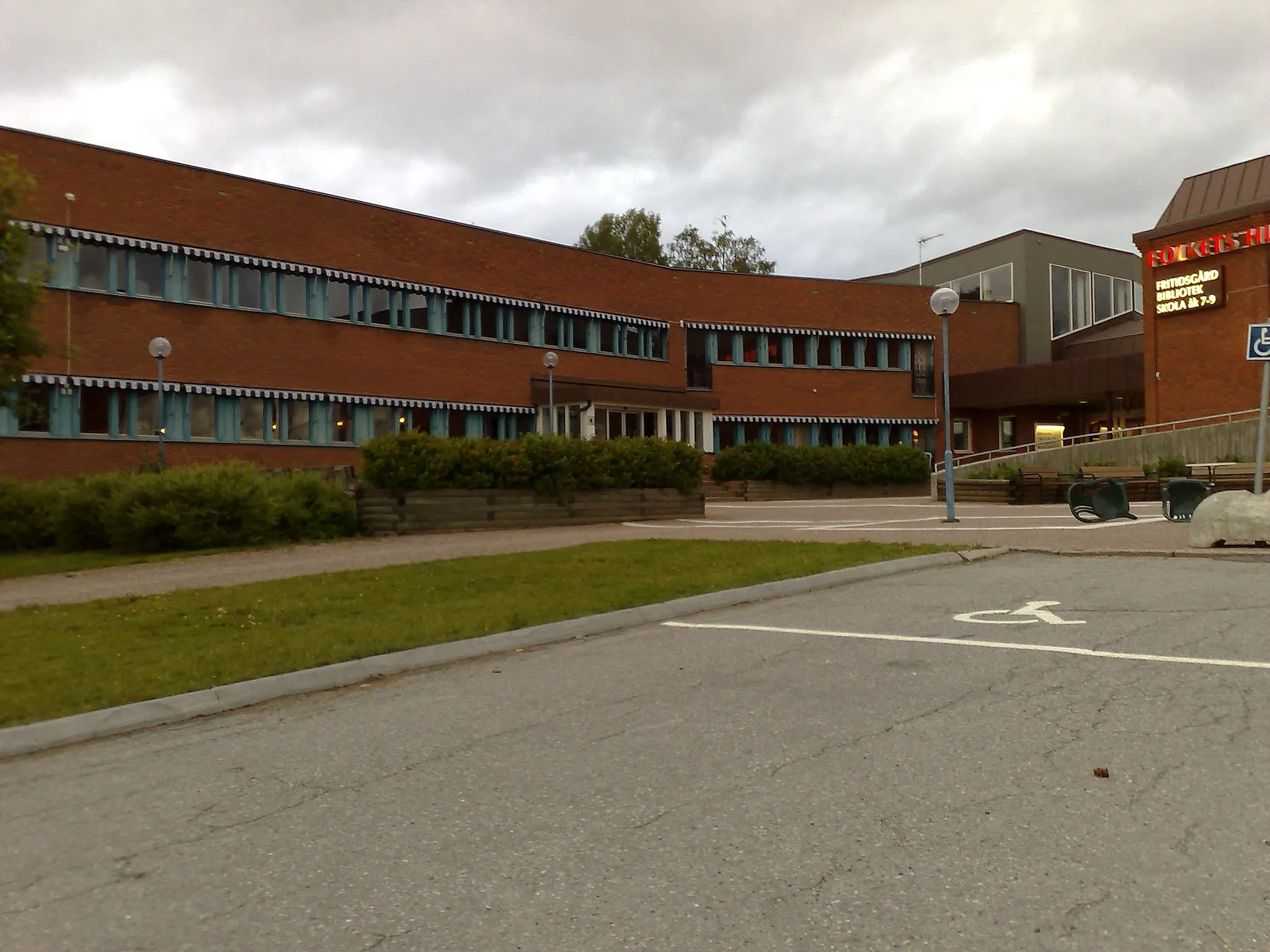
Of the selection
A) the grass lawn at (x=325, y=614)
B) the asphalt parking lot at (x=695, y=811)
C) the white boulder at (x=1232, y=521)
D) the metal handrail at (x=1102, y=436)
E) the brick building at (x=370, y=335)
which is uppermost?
the brick building at (x=370, y=335)

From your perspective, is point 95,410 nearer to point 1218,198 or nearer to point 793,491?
point 793,491

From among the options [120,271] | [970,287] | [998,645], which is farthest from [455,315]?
[970,287]

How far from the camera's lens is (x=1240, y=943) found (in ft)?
10.3

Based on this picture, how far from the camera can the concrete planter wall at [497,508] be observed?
19906 mm

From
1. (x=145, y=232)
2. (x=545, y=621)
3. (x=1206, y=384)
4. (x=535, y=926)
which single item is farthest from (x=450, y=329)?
(x=535, y=926)

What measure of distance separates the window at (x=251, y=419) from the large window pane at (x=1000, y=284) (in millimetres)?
39161

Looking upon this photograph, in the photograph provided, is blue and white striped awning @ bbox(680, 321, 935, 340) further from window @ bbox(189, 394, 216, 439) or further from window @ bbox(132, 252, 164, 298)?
window @ bbox(132, 252, 164, 298)

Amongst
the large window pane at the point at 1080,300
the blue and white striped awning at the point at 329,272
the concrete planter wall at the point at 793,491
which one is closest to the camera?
the blue and white striped awning at the point at 329,272

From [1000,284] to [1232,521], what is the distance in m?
45.2

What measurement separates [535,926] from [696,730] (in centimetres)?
240

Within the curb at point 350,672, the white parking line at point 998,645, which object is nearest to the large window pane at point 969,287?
the curb at point 350,672

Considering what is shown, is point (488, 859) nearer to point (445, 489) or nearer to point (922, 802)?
point (922, 802)

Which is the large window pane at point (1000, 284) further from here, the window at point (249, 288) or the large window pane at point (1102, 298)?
the window at point (249, 288)

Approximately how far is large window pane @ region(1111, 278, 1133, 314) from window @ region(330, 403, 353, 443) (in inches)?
1746
